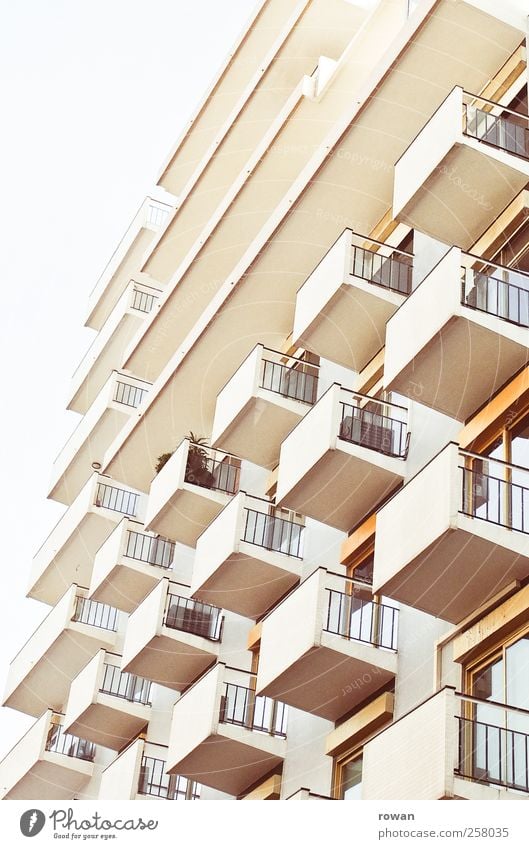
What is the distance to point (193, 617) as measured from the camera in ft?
78.8

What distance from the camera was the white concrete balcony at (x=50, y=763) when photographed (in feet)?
94.0

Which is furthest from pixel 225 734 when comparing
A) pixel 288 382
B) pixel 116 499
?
pixel 116 499

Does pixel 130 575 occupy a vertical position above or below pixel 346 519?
above

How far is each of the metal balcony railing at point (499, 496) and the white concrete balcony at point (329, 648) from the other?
2752 millimetres

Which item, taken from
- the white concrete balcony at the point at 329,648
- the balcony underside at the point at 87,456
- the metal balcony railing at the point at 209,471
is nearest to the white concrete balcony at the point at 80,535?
the balcony underside at the point at 87,456

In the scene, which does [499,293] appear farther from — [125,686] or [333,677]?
[125,686]

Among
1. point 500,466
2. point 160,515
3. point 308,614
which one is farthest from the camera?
point 160,515

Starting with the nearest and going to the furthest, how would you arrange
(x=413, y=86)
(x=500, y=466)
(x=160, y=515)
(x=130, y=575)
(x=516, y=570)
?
(x=516, y=570) < (x=500, y=466) < (x=413, y=86) < (x=160, y=515) < (x=130, y=575)

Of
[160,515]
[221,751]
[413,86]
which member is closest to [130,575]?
[160,515]

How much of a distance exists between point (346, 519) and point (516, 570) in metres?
4.61

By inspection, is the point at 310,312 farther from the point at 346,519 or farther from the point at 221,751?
the point at 221,751

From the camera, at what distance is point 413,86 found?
20844 mm

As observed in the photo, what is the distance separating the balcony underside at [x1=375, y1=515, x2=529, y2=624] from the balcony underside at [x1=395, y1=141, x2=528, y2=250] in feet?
17.1

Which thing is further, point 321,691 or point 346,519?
point 346,519
